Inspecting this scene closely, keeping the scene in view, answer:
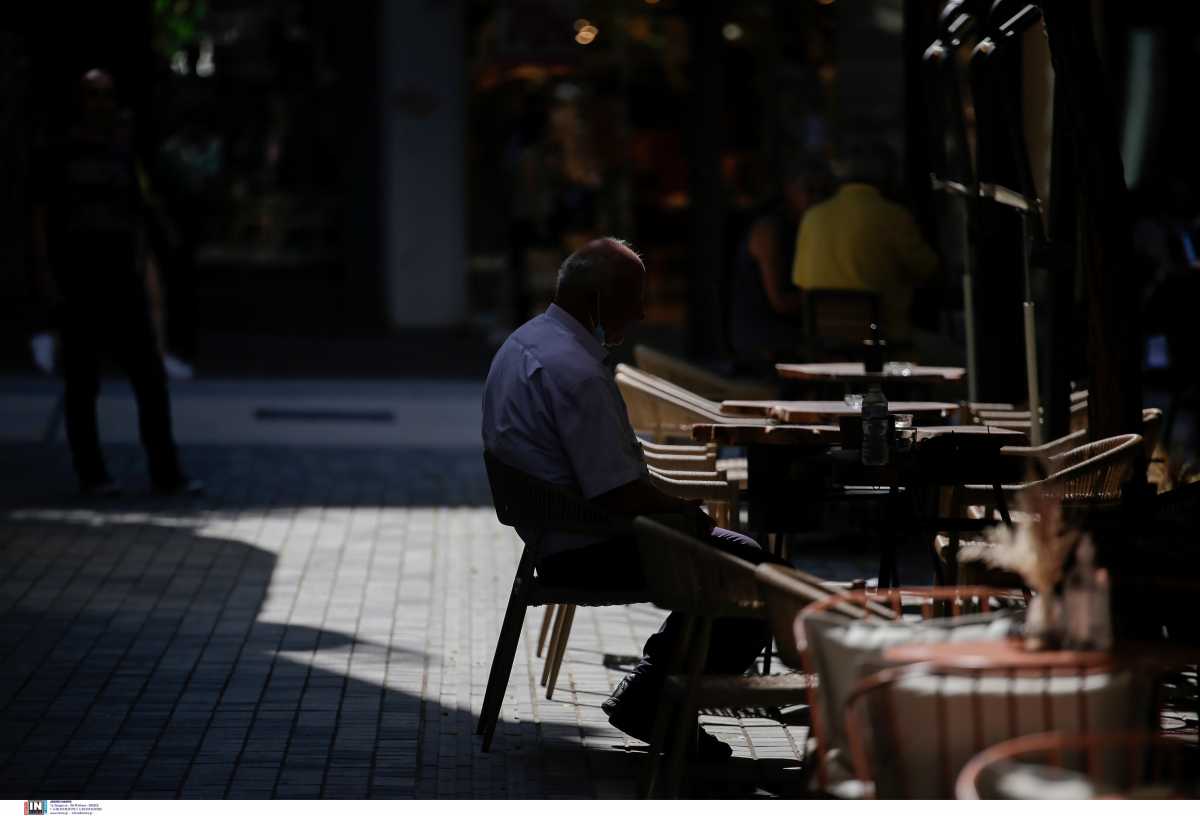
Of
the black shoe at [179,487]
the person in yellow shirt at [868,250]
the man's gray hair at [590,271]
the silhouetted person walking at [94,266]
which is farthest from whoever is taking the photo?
the black shoe at [179,487]

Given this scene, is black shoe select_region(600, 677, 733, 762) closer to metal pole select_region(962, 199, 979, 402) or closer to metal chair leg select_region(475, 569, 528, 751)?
metal chair leg select_region(475, 569, 528, 751)

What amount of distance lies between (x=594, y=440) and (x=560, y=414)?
12 cm

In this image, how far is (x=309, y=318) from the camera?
20031 mm

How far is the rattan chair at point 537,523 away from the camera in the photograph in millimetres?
5875

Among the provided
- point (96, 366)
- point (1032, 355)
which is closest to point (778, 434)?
point (1032, 355)

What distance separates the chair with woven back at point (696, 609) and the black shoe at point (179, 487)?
635cm

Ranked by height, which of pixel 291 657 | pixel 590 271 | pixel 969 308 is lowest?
pixel 291 657

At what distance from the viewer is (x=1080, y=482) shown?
667 cm

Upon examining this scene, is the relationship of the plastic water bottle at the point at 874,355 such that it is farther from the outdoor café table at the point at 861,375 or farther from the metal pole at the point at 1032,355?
the metal pole at the point at 1032,355

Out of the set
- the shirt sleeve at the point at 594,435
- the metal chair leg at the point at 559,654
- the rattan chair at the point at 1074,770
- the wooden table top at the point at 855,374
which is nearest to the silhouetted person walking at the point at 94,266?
the wooden table top at the point at 855,374

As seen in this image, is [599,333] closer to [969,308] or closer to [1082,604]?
[1082,604]

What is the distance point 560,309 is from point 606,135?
14092 millimetres

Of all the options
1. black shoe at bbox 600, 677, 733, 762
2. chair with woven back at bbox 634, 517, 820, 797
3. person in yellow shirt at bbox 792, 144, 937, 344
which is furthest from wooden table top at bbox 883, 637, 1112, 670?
person in yellow shirt at bbox 792, 144, 937, 344

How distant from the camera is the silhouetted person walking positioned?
10.8m
